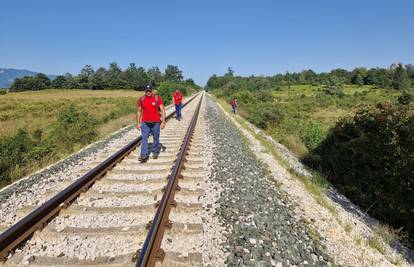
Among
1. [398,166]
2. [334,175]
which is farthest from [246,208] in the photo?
[334,175]

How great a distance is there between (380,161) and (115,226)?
5.46 meters

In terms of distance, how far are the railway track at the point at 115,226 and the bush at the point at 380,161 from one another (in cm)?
385

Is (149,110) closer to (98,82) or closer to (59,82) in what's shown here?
(98,82)

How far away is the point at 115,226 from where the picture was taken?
3.77 meters

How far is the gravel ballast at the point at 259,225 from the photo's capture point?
333 cm

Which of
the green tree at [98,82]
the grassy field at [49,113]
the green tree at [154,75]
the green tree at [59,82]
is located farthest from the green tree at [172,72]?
the grassy field at [49,113]

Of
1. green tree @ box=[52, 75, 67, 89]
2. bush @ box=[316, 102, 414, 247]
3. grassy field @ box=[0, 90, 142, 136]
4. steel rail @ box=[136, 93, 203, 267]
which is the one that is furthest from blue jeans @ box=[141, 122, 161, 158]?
green tree @ box=[52, 75, 67, 89]

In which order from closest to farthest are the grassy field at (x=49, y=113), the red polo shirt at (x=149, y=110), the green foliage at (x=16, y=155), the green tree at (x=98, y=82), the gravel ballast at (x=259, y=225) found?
1. the gravel ballast at (x=259, y=225)
2. the green foliage at (x=16, y=155)
3. the red polo shirt at (x=149, y=110)
4. the grassy field at (x=49, y=113)
5. the green tree at (x=98, y=82)

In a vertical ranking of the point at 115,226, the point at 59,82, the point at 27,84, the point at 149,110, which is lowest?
the point at 115,226

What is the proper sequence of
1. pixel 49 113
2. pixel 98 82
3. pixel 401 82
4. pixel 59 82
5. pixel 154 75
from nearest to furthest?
pixel 49 113 < pixel 401 82 < pixel 98 82 < pixel 59 82 < pixel 154 75

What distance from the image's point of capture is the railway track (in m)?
3.10

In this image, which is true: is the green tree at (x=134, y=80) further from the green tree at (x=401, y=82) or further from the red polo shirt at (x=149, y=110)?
the red polo shirt at (x=149, y=110)

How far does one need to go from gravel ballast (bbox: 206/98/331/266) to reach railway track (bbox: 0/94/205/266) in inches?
18.4

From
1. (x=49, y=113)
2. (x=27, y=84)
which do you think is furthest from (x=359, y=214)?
(x=27, y=84)
